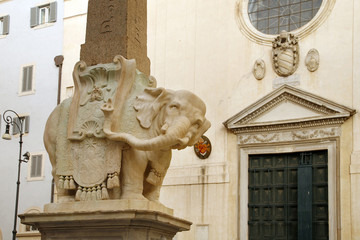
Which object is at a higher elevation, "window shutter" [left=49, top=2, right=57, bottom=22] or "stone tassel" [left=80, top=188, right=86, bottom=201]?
"window shutter" [left=49, top=2, right=57, bottom=22]

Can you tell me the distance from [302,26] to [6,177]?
12592 millimetres

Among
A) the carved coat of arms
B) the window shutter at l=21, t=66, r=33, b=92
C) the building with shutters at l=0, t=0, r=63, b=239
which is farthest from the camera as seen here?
the window shutter at l=21, t=66, r=33, b=92

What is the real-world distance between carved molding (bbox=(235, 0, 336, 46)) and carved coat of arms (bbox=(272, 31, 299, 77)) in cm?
28

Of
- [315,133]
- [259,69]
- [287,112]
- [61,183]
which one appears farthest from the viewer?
[259,69]

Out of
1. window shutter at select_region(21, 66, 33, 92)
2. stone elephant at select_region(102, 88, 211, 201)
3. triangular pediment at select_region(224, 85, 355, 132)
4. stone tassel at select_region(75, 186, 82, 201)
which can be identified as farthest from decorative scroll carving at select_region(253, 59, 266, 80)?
stone tassel at select_region(75, 186, 82, 201)

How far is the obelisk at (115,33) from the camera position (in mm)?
7422

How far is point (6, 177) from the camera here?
25.0 metres

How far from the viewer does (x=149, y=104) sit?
275 inches

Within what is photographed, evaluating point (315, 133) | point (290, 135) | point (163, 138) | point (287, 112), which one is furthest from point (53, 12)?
point (163, 138)

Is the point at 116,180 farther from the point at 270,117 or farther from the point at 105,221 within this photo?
the point at 270,117

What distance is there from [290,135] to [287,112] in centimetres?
65

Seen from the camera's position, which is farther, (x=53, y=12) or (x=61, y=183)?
(x=53, y=12)

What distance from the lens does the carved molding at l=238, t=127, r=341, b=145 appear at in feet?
57.7

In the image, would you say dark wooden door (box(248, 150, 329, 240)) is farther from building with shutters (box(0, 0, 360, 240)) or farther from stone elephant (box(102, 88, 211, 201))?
stone elephant (box(102, 88, 211, 201))
